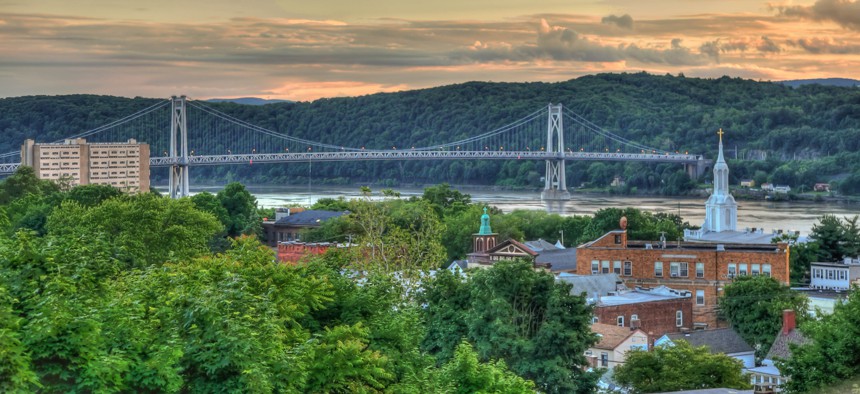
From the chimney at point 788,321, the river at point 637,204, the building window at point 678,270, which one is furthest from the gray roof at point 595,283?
the river at point 637,204

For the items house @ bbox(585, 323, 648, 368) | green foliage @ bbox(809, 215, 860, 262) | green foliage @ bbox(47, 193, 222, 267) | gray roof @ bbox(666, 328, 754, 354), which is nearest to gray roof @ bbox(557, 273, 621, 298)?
gray roof @ bbox(666, 328, 754, 354)

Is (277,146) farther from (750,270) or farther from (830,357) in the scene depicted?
(830,357)

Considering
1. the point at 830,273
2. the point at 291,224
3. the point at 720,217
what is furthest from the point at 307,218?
the point at 830,273

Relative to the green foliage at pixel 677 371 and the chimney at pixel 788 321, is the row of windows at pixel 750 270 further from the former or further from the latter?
the green foliage at pixel 677 371

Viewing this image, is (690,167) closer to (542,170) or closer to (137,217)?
(542,170)

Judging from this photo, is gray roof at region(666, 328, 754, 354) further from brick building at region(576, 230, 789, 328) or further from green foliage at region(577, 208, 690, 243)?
green foliage at region(577, 208, 690, 243)

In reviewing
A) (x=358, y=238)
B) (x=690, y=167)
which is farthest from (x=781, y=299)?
(x=690, y=167)
